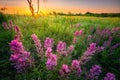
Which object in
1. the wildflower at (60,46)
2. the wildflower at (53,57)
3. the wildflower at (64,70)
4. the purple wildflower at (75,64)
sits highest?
the wildflower at (60,46)

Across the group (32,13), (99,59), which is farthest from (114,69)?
(32,13)

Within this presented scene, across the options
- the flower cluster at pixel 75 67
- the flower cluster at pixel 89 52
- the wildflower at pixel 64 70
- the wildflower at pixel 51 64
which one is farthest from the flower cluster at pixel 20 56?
the flower cluster at pixel 89 52

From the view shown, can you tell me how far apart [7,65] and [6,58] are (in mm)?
274

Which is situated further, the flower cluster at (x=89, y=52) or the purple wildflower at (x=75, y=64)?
the flower cluster at (x=89, y=52)

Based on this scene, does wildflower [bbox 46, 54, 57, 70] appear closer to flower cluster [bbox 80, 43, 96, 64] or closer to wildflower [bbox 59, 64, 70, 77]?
wildflower [bbox 59, 64, 70, 77]

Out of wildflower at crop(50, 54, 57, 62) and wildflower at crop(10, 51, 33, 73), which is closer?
wildflower at crop(50, 54, 57, 62)

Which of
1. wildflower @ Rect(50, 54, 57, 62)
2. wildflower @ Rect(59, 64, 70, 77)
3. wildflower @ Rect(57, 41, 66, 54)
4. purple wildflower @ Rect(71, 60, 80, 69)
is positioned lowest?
wildflower @ Rect(59, 64, 70, 77)

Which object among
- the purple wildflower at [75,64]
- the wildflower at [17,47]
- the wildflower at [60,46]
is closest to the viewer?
the purple wildflower at [75,64]

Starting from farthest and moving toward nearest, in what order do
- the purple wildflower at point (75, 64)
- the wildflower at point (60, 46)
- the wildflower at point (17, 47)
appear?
the wildflower at point (60, 46) < the wildflower at point (17, 47) < the purple wildflower at point (75, 64)

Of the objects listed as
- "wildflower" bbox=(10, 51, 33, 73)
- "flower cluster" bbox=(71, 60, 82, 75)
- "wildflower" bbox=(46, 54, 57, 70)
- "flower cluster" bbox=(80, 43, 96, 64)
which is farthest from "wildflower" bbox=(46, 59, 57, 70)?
"flower cluster" bbox=(80, 43, 96, 64)

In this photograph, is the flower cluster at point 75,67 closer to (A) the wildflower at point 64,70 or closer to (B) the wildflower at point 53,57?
(A) the wildflower at point 64,70

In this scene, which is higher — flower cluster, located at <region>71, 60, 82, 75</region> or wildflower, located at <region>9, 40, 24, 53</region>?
wildflower, located at <region>9, 40, 24, 53</region>

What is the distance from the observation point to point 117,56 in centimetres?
526

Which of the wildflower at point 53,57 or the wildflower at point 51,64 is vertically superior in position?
the wildflower at point 53,57
